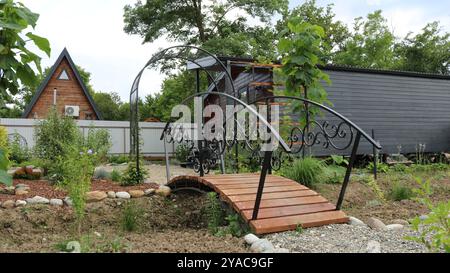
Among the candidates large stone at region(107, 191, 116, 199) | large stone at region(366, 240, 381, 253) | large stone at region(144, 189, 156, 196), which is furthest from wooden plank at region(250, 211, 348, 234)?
large stone at region(107, 191, 116, 199)

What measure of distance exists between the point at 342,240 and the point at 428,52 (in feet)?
63.4

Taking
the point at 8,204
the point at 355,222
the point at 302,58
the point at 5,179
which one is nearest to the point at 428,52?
the point at 302,58

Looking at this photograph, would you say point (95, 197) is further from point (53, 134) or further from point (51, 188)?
point (53, 134)

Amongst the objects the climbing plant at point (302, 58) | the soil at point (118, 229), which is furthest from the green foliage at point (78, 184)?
the climbing plant at point (302, 58)

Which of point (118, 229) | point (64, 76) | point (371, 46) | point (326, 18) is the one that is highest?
point (326, 18)

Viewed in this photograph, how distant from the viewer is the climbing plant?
5.75m

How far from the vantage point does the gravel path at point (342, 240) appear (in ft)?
8.69

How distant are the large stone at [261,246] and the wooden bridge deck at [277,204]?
0.27 meters

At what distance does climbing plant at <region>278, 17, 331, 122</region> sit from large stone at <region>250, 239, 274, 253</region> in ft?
11.0

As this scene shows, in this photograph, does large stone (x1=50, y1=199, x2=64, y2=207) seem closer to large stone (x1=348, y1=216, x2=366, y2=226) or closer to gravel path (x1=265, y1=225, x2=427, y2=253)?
gravel path (x1=265, y1=225, x2=427, y2=253)

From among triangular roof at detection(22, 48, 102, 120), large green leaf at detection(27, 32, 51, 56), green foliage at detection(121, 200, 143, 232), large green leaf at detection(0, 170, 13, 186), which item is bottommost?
green foliage at detection(121, 200, 143, 232)

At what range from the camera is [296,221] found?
3.22 metres

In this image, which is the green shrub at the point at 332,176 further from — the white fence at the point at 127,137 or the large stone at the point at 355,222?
the white fence at the point at 127,137

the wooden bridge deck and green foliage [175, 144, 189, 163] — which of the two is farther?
green foliage [175, 144, 189, 163]
